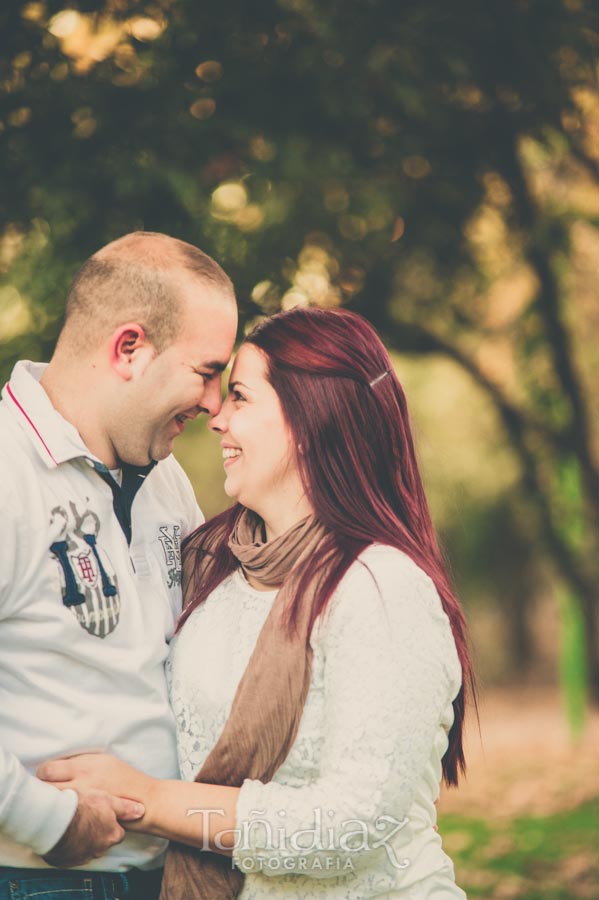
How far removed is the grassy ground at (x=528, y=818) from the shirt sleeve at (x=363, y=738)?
2388 mm

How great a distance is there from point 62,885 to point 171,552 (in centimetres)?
84

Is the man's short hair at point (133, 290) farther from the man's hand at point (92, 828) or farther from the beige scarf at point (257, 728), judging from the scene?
the man's hand at point (92, 828)

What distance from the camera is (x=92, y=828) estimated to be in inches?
88.7

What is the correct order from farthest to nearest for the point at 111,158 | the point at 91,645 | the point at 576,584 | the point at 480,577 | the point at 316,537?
the point at 480,577
the point at 576,584
the point at 111,158
the point at 316,537
the point at 91,645

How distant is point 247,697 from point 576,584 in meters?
6.08

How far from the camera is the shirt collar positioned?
2.41 metres

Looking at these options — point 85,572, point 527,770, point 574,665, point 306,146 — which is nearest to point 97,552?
point 85,572

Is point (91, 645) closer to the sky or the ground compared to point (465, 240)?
closer to the sky

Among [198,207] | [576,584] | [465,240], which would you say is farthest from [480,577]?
[198,207]

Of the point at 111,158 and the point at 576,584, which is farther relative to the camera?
the point at 576,584

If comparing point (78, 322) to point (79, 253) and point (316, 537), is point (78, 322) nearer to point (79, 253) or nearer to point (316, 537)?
point (316, 537)

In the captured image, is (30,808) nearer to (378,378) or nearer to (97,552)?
(97,552)

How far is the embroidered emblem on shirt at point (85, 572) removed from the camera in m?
2.33

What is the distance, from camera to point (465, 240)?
6527 mm
